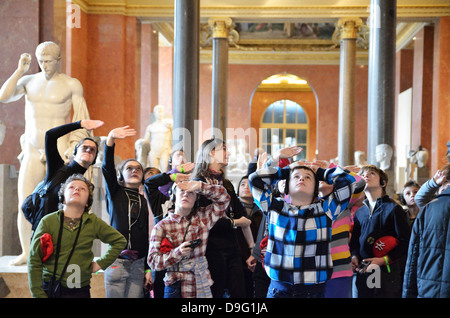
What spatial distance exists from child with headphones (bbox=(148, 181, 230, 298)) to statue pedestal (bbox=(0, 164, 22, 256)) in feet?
12.7

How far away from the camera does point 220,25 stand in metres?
17.2

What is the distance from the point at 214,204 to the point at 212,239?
0.32 metres

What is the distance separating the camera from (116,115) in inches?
637

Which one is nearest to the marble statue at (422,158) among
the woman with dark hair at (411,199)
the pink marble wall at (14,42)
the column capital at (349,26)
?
the column capital at (349,26)

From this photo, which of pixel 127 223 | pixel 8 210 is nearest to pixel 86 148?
pixel 127 223

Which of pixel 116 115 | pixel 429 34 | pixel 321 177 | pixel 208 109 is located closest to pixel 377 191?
pixel 321 177

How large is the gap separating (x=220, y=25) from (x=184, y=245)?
14197mm

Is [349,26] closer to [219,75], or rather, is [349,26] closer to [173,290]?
[219,75]

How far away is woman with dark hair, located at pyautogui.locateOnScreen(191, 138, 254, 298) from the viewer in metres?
4.25

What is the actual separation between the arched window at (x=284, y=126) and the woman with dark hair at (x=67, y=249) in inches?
1094

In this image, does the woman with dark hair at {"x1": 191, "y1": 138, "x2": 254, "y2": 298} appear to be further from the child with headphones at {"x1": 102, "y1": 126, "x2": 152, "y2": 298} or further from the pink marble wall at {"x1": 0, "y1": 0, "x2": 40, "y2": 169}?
the pink marble wall at {"x1": 0, "y1": 0, "x2": 40, "y2": 169}

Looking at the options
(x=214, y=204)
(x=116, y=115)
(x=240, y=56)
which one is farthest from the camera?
(x=240, y=56)

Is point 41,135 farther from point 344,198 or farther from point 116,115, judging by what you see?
point 116,115
